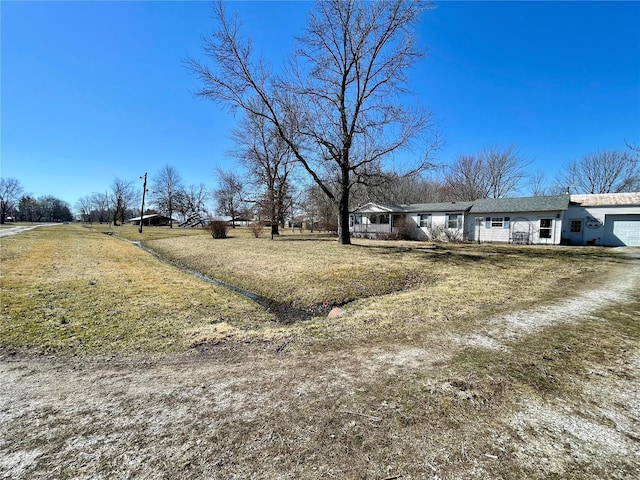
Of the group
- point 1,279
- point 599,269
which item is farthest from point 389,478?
point 599,269

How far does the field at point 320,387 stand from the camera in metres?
2.04

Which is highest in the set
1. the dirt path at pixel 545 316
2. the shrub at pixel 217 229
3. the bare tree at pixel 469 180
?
the bare tree at pixel 469 180

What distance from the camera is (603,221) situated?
1995 cm

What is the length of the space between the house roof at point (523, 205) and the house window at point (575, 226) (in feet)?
6.16

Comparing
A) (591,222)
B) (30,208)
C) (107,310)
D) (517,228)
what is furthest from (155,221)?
(591,222)

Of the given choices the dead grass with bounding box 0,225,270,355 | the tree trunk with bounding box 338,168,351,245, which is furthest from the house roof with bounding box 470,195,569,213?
the dead grass with bounding box 0,225,270,355

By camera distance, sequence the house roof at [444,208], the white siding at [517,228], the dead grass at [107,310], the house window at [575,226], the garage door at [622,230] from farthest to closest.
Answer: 1. the house roof at [444,208]
2. the house window at [575,226]
3. the white siding at [517,228]
4. the garage door at [622,230]
5. the dead grass at [107,310]

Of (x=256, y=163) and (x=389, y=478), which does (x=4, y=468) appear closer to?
(x=389, y=478)

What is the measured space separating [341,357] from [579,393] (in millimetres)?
2488

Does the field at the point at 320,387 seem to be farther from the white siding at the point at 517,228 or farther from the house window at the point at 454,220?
the house window at the point at 454,220

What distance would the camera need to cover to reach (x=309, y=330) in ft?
16.3

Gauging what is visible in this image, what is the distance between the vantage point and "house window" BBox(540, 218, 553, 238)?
68.0 feet

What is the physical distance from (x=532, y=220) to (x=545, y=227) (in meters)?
0.94

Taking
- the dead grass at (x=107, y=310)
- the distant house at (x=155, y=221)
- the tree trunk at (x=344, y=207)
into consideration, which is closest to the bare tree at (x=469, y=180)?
the tree trunk at (x=344, y=207)
